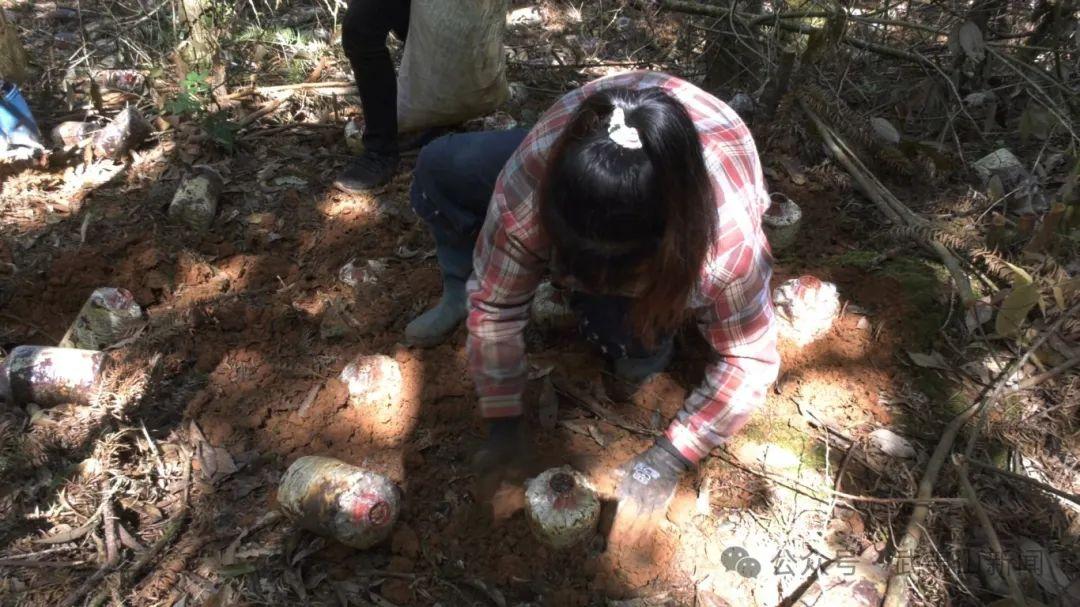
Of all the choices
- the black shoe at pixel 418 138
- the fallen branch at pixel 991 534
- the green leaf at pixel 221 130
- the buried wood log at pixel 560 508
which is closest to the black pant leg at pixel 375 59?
the black shoe at pixel 418 138

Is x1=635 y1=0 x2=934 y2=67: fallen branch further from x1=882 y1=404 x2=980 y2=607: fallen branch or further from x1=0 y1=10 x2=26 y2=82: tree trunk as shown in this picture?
x1=0 y1=10 x2=26 y2=82: tree trunk

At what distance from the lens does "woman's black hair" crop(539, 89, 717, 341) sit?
4.36 feet

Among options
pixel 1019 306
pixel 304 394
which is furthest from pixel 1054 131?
pixel 304 394

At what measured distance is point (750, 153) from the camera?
169cm

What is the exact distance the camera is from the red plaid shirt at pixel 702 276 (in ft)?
5.13

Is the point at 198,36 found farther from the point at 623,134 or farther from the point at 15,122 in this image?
the point at 623,134

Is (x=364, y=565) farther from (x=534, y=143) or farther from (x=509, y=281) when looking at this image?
(x=534, y=143)

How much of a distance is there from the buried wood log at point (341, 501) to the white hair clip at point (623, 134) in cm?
120

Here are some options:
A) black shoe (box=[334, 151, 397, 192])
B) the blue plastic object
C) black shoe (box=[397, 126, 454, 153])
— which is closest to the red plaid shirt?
black shoe (box=[334, 151, 397, 192])

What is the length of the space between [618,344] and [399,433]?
2.62 feet

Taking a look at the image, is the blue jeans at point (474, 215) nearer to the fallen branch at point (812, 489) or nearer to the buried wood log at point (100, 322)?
the fallen branch at point (812, 489)

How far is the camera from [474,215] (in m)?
2.32

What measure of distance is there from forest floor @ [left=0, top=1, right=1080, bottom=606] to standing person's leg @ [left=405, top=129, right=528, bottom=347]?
0.10 metres

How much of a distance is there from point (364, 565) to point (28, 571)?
986mm
